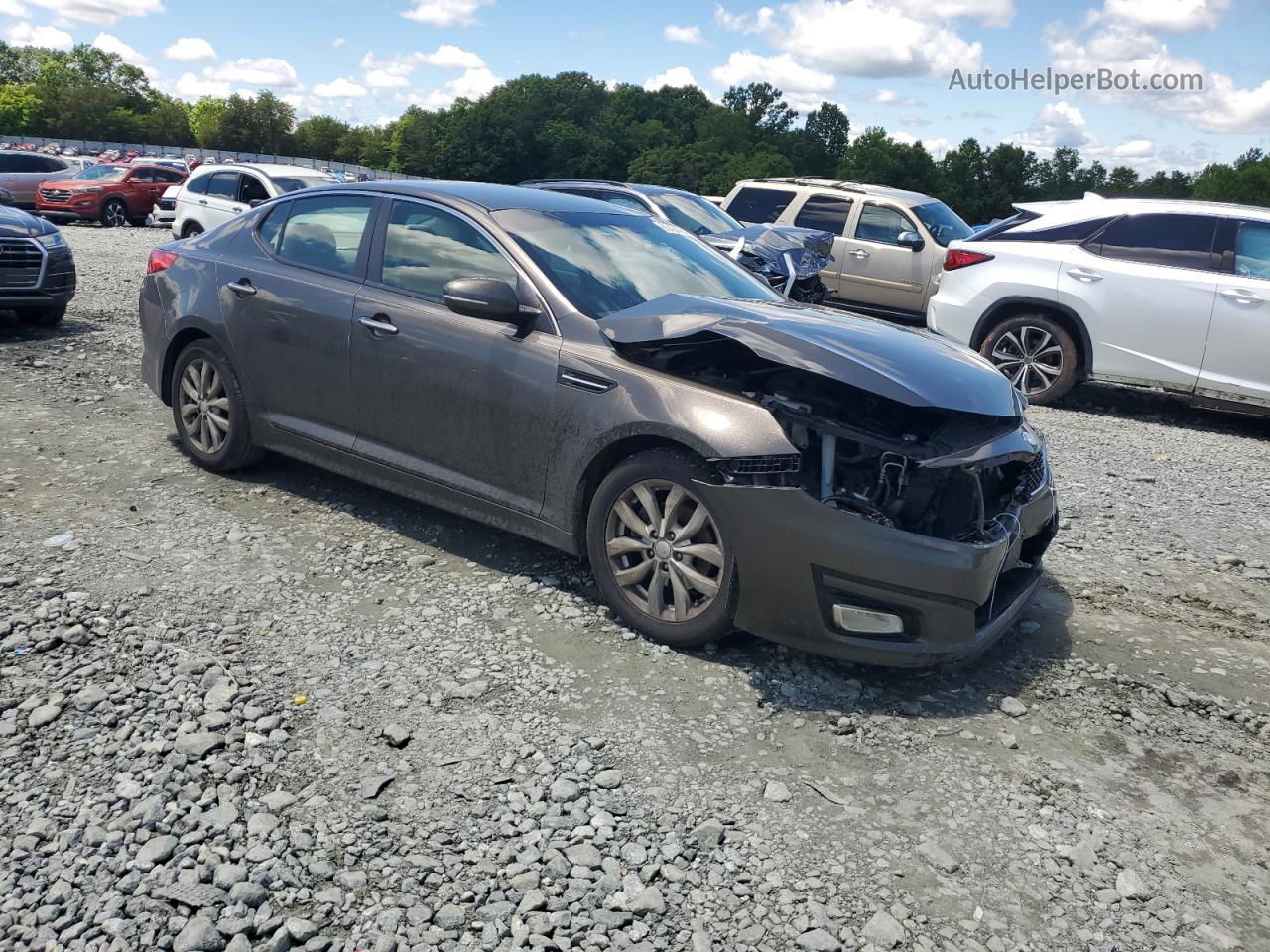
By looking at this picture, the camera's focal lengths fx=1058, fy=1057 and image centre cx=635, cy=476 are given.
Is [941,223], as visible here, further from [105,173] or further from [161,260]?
[105,173]

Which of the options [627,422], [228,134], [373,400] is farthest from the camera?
[228,134]

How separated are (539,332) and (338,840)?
2225mm

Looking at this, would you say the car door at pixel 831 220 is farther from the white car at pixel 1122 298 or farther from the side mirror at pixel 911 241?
the white car at pixel 1122 298

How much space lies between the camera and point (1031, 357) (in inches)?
360

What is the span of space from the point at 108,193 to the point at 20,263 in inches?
679

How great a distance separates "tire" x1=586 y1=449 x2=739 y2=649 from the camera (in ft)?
12.6

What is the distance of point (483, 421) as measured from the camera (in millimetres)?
4469

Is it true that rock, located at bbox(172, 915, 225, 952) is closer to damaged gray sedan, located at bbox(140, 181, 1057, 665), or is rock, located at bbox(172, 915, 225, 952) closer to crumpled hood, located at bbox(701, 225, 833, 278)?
damaged gray sedan, located at bbox(140, 181, 1057, 665)

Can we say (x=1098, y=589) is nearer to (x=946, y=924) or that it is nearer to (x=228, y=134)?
(x=946, y=924)

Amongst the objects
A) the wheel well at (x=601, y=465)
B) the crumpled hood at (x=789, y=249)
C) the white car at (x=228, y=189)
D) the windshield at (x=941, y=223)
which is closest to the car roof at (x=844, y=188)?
the windshield at (x=941, y=223)

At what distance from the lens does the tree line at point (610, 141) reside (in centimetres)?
5325

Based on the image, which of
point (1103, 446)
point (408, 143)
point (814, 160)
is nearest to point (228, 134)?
point (408, 143)

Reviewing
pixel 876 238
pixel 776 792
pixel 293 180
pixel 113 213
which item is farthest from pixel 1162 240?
pixel 113 213

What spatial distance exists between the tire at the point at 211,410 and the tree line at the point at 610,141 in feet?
155
